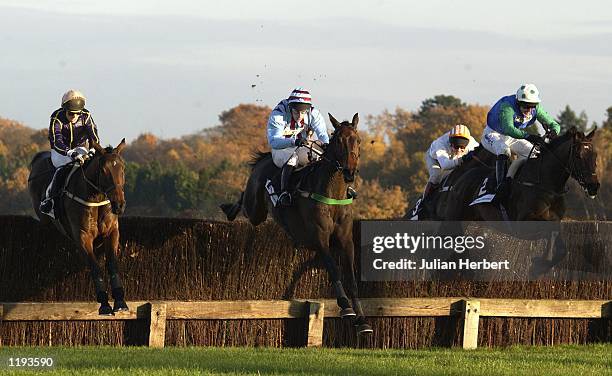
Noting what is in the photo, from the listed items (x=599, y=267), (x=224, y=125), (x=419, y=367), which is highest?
(x=224, y=125)

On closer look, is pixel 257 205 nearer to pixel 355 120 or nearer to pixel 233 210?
pixel 233 210

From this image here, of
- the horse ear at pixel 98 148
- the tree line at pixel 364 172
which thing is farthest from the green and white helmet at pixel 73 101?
the tree line at pixel 364 172

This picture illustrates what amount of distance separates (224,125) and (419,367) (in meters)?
126

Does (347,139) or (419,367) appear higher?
(347,139)

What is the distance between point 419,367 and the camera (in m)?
13.2

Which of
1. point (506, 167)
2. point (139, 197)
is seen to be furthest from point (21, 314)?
point (139, 197)

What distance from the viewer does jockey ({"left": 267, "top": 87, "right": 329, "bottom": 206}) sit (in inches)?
Answer: 639

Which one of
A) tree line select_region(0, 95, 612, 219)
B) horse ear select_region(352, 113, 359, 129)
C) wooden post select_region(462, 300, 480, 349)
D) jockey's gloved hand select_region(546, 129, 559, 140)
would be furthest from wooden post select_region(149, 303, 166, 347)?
tree line select_region(0, 95, 612, 219)

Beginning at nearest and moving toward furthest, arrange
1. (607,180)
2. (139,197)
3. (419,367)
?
(419,367) < (607,180) < (139,197)

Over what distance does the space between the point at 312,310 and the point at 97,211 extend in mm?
2779

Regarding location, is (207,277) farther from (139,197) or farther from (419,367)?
(139,197)

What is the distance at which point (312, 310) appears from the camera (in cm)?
1584

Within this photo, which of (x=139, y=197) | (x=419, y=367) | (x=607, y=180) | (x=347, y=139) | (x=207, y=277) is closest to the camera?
(x=419, y=367)

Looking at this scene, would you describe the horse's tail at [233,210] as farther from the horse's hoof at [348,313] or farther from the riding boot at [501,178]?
the horse's hoof at [348,313]
